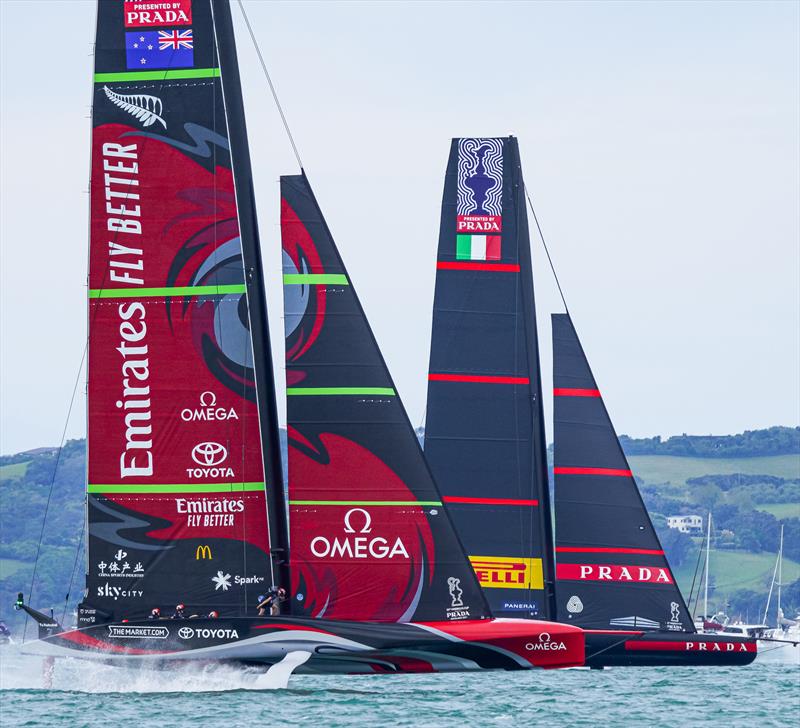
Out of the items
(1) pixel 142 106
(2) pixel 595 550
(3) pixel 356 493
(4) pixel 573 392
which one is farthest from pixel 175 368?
(2) pixel 595 550

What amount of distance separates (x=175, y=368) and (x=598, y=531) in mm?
11466

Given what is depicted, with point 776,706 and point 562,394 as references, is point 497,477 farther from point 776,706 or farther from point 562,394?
point 776,706

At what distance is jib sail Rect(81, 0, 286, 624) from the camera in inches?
913

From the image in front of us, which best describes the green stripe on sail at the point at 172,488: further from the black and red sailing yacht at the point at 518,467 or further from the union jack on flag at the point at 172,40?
the black and red sailing yacht at the point at 518,467

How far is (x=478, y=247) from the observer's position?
32250 millimetres

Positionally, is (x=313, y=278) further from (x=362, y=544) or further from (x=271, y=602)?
(x=271, y=602)

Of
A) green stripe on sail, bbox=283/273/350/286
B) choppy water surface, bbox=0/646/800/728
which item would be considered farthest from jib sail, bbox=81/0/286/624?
choppy water surface, bbox=0/646/800/728

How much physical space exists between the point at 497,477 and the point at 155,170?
10.9 meters

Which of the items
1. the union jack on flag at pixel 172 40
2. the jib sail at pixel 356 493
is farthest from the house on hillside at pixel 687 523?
the union jack on flag at pixel 172 40

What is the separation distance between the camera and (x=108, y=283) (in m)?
23.3

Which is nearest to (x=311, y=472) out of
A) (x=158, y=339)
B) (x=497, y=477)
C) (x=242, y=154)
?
(x=158, y=339)

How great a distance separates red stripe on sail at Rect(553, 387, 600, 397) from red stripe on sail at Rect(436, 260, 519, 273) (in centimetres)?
232

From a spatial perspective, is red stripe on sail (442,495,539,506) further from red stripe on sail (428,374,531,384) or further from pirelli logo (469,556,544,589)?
red stripe on sail (428,374,531,384)

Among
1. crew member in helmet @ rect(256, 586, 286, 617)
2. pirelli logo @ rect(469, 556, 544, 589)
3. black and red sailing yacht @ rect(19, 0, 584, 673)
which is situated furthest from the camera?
pirelli logo @ rect(469, 556, 544, 589)
